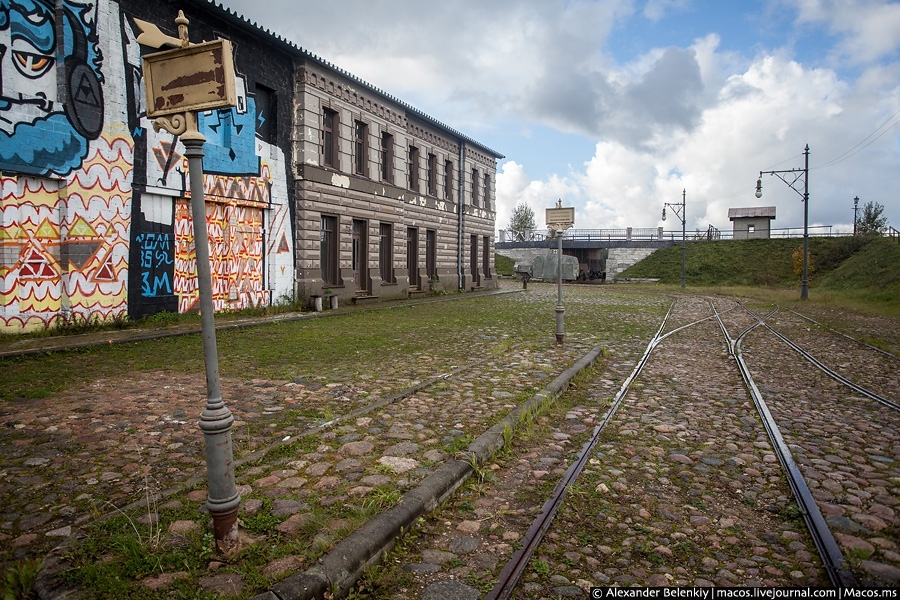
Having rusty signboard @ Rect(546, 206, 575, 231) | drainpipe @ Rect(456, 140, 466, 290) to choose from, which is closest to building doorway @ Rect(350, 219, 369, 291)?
drainpipe @ Rect(456, 140, 466, 290)

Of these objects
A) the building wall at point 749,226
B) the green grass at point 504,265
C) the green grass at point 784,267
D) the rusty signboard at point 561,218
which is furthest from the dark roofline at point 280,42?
the building wall at point 749,226

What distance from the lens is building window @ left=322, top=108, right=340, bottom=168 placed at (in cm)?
1964

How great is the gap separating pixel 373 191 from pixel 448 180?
27.8 ft

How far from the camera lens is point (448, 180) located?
2941 centimetres

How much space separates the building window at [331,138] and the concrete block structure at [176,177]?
53mm

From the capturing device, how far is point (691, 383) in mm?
8008

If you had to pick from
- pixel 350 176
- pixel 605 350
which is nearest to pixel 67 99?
pixel 350 176

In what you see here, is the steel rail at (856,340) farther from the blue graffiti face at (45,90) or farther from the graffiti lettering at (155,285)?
the blue graffiti face at (45,90)

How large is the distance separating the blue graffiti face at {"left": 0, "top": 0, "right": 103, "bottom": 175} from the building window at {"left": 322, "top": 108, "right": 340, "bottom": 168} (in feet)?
27.0

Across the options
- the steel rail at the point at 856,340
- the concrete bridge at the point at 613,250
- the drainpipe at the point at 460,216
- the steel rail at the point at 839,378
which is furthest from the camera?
the concrete bridge at the point at 613,250

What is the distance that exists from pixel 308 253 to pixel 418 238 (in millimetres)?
8408

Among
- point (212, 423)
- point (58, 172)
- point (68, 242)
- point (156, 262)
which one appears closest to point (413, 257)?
point (156, 262)

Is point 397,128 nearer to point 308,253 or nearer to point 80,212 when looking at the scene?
point 308,253

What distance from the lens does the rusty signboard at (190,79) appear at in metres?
3.12
